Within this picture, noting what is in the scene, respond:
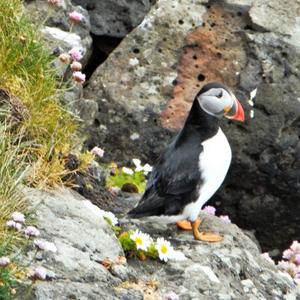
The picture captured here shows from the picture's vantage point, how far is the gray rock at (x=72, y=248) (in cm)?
631

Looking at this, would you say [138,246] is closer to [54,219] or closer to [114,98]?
[54,219]

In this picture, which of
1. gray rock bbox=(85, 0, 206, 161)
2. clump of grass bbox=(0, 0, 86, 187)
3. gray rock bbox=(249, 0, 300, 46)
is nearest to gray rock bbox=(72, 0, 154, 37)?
gray rock bbox=(85, 0, 206, 161)

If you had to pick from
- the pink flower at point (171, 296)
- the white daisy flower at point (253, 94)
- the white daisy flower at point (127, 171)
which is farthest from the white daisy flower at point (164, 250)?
the white daisy flower at point (253, 94)

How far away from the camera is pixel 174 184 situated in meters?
8.23

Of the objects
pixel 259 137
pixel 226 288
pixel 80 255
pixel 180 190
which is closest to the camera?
pixel 80 255

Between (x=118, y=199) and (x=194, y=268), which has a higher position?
(x=194, y=268)

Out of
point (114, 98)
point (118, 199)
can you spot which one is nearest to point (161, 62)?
point (114, 98)

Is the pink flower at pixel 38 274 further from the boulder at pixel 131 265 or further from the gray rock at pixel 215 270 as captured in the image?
the gray rock at pixel 215 270

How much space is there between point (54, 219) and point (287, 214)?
388 cm

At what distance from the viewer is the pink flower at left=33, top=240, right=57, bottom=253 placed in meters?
6.09

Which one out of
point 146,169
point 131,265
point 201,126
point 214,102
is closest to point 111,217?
point 131,265

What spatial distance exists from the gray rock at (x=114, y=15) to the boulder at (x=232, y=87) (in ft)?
1.64

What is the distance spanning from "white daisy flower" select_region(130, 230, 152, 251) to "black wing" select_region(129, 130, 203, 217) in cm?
64

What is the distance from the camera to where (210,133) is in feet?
27.8
